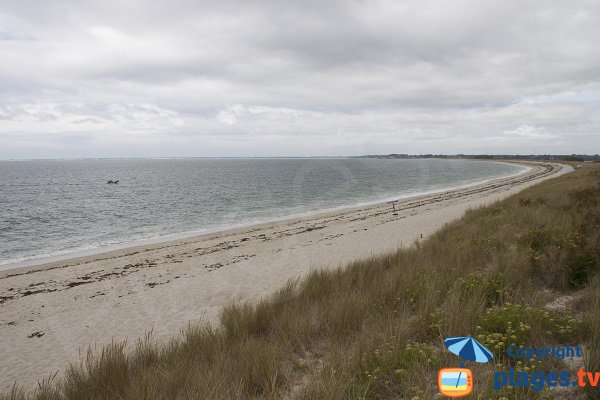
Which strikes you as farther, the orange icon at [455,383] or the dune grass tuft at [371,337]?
the dune grass tuft at [371,337]

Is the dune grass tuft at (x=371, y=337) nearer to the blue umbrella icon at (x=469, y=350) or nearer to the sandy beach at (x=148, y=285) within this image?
the blue umbrella icon at (x=469, y=350)

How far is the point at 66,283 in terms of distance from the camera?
42.9ft

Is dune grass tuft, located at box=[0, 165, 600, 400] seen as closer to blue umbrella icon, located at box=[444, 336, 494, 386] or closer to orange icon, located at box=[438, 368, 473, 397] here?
orange icon, located at box=[438, 368, 473, 397]

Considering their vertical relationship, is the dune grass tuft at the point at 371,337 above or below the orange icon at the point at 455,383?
below

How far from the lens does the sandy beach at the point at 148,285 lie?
8.11 meters

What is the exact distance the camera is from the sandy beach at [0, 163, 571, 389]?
8109mm

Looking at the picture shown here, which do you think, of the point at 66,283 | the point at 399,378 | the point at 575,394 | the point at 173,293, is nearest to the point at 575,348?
the point at 575,394

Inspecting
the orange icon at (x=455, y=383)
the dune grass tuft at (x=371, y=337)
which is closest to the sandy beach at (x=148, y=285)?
the dune grass tuft at (x=371, y=337)

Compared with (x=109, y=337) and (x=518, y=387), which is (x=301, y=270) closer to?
(x=109, y=337)

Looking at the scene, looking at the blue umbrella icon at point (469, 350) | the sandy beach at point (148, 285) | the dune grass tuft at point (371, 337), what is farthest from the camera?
the sandy beach at point (148, 285)

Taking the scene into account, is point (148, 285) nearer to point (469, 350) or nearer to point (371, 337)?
point (371, 337)

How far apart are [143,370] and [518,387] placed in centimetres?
407

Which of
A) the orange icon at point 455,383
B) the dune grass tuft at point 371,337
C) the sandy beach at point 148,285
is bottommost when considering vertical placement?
the sandy beach at point 148,285

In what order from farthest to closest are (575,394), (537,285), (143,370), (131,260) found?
(131,260), (537,285), (143,370), (575,394)
